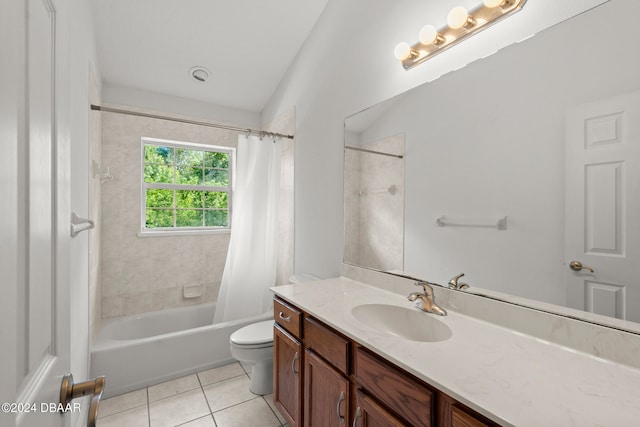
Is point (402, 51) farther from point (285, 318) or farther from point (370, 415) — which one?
point (370, 415)

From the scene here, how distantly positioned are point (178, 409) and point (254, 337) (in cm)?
63

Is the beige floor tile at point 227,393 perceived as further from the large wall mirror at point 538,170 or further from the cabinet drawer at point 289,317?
the large wall mirror at point 538,170

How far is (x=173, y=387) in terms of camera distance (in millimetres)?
2080

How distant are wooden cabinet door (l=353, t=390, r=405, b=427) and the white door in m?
0.71

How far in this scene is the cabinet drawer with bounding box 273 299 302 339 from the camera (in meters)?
1.42

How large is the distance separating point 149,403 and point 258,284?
3.63ft

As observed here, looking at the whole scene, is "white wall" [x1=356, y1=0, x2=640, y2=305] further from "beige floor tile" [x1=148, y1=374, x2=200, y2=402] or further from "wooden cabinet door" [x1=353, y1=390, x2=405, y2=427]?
"beige floor tile" [x1=148, y1=374, x2=200, y2=402]

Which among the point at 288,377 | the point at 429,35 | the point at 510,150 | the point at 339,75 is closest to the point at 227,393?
the point at 288,377

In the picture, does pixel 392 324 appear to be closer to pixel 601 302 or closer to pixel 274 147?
pixel 601 302

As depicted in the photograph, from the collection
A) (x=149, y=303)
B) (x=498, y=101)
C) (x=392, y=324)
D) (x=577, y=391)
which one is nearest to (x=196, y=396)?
(x=149, y=303)

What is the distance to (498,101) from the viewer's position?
116 cm

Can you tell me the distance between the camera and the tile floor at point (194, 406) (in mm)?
1741

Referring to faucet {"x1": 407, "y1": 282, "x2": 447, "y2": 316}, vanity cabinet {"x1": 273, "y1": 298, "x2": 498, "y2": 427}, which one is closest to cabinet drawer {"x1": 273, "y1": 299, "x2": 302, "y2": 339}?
vanity cabinet {"x1": 273, "y1": 298, "x2": 498, "y2": 427}

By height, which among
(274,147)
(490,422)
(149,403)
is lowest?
(149,403)
